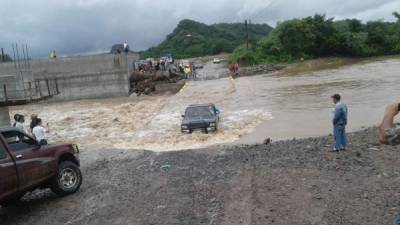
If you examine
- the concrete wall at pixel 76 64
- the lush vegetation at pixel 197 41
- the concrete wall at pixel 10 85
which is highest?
the lush vegetation at pixel 197 41

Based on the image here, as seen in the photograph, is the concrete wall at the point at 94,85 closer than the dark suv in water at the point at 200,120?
No

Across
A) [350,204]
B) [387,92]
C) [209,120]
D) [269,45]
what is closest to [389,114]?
[350,204]

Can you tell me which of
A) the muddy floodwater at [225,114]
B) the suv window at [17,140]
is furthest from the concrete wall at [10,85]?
the suv window at [17,140]

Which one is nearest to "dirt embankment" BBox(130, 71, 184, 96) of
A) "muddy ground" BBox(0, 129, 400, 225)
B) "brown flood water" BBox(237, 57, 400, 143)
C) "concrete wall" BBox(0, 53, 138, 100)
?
"concrete wall" BBox(0, 53, 138, 100)

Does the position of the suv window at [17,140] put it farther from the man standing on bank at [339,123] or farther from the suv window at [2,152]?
the man standing on bank at [339,123]

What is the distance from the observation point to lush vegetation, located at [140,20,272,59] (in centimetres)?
14250

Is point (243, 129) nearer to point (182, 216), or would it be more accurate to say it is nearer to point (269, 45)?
point (182, 216)

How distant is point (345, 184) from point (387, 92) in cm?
2297

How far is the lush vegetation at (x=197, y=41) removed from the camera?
14250 cm

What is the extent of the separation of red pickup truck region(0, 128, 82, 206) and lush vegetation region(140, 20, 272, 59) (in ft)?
400

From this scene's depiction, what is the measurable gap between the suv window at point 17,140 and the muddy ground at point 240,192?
4.04 feet

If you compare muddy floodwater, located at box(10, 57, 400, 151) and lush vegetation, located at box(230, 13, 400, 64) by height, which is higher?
lush vegetation, located at box(230, 13, 400, 64)

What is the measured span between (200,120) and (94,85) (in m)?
23.0

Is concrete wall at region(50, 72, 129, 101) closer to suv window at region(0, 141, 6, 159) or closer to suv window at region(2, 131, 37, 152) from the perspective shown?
suv window at region(2, 131, 37, 152)
